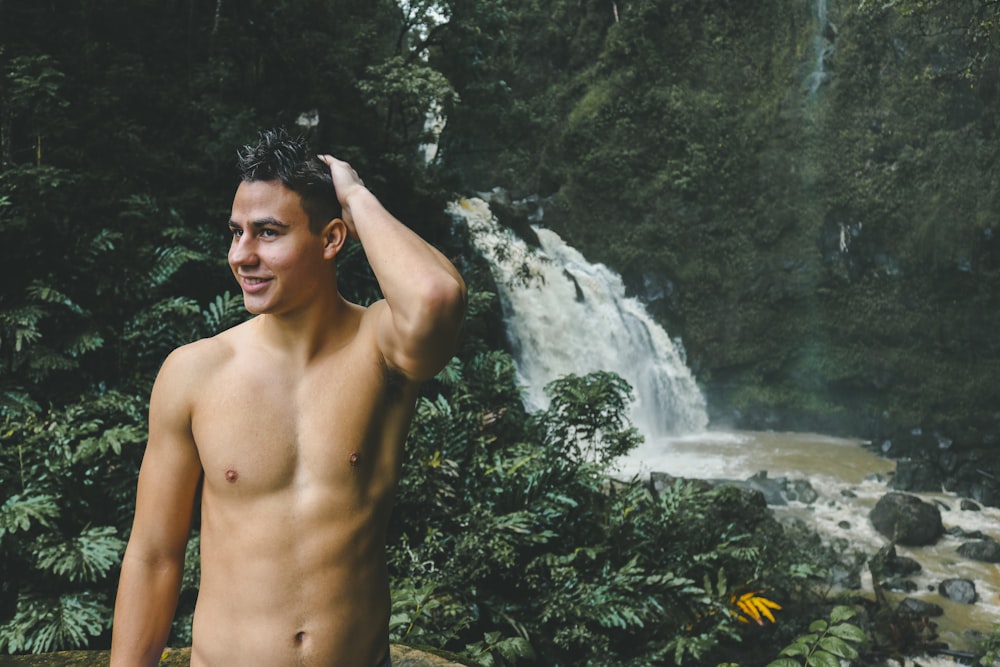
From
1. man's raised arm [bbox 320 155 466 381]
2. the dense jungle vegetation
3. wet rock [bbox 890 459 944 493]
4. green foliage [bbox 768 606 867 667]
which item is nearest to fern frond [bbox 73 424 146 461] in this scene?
the dense jungle vegetation

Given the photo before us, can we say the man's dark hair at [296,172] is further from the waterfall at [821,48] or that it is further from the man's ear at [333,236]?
the waterfall at [821,48]

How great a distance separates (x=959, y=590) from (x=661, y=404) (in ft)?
24.6

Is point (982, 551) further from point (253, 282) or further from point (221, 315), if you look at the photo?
point (253, 282)

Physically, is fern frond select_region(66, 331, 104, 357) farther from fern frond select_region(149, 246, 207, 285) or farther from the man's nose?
the man's nose

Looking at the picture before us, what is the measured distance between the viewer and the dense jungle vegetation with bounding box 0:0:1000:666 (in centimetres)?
385

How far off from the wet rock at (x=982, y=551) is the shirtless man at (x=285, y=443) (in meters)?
10.4

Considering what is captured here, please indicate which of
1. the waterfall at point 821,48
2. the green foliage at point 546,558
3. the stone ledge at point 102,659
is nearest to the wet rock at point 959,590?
the green foliage at point 546,558

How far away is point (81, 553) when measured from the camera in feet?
10.6

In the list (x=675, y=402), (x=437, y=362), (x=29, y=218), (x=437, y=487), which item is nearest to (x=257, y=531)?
(x=437, y=362)

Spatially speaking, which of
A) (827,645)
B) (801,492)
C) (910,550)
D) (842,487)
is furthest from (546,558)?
(842,487)

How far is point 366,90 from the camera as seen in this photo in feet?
→ 28.7

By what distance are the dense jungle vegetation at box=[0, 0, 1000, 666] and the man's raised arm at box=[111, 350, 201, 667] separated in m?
2.05

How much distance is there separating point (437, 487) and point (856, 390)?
15.5 m

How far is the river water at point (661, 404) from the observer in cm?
976
